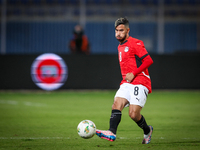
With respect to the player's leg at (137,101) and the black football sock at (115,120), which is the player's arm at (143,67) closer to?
the player's leg at (137,101)

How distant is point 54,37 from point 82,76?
3.73 meters

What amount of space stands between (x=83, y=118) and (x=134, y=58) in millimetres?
3471

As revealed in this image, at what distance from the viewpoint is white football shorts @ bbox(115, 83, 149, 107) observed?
5.17m

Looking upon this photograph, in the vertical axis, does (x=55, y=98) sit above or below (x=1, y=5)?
below

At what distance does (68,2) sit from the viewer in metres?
18.8

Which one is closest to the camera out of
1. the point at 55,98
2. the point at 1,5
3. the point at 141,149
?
the point at 141,149

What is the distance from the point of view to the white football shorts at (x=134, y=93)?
5.17 m

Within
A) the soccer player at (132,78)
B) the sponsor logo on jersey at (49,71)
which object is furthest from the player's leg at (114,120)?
the sponsor logo on jersey at (49,71)

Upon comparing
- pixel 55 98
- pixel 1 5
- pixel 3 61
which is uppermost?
pixel 1 5

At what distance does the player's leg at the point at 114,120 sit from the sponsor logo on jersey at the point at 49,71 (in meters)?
9.62

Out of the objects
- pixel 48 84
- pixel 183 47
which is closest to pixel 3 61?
pixel 48 84

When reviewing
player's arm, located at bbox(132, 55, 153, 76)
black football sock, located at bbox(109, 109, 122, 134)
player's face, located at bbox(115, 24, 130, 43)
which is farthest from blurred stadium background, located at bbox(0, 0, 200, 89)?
black football sock, located at bbox(109, 109, 122, 134)

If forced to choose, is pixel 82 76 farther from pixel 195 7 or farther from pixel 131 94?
pixel 131 94

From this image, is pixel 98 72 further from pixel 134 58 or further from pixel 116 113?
pixel 116 113
